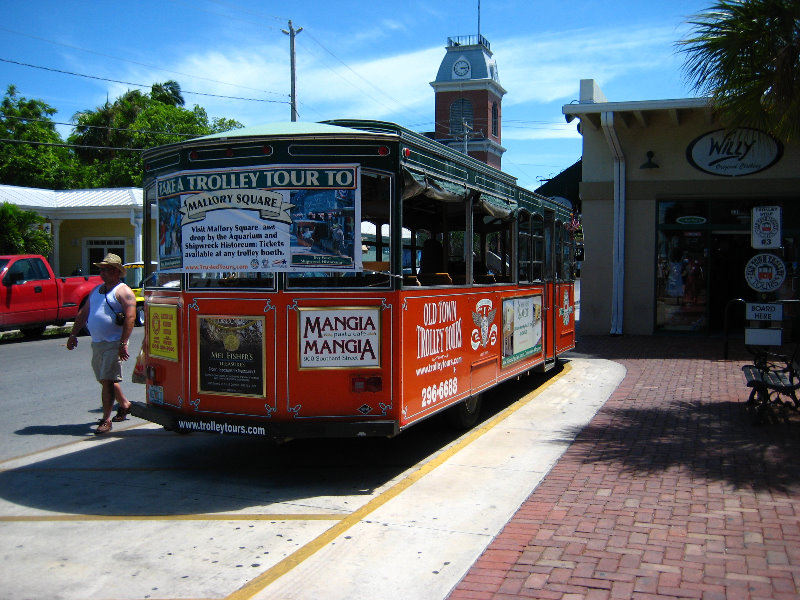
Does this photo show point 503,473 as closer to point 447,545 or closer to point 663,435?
point 447,545

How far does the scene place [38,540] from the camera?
489 centimetres

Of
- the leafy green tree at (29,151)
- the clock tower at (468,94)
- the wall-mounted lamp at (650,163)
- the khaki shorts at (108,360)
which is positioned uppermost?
the clock tower at (468,94)

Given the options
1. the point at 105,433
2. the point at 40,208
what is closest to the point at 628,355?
the point at 105,433

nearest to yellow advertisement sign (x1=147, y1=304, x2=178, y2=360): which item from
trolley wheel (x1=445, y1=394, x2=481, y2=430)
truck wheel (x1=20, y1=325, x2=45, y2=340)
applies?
trolley wheel (x1=445, y1=394, x2=481, y2=430)

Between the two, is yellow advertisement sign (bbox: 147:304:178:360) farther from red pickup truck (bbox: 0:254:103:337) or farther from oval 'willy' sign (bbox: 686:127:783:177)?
oval 'willy' sign (bbox: 686:127:783:177)

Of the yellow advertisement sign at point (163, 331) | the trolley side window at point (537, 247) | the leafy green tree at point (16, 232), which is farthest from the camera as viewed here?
the leafy green tree at point (16, 232)

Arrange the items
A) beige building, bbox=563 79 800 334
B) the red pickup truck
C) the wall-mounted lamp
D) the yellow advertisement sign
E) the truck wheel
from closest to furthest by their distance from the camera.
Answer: the yellow advertisement sign < beige building, bbox=563 79 800 334 < the red pickup truck < the wall-mounted lamp < the truck wheel

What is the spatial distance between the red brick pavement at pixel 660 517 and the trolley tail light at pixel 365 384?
4.73 ft

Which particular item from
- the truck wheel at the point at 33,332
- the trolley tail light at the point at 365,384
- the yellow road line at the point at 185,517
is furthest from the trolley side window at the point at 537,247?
the truck wheel at the point at 33,332

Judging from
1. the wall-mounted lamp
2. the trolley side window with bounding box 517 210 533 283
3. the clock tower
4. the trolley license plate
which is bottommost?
the trolley license plate

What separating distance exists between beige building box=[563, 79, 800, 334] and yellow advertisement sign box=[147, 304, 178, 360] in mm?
12102

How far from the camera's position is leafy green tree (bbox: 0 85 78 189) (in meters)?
40.2

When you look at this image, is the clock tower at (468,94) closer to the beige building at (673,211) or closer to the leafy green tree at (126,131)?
the leafy green tree at (126,131)

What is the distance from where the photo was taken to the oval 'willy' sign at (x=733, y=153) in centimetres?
1620
